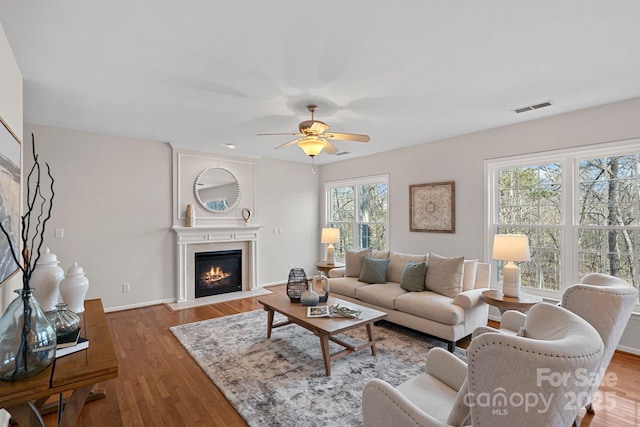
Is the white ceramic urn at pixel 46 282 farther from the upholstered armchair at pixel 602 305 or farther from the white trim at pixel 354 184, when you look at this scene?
the white trim at pixel 354 184

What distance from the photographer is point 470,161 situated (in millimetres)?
4371

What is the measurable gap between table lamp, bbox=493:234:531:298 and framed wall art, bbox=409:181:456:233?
1.25 meters

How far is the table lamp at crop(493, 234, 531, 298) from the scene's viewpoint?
3.19m

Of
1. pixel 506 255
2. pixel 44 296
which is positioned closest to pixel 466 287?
pixel 506 255

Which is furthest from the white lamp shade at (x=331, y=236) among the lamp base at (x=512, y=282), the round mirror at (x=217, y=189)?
the lamp base at (x=512, y=282)

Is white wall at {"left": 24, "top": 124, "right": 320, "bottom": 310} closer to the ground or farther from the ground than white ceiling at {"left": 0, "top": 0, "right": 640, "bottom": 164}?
closer to the ground

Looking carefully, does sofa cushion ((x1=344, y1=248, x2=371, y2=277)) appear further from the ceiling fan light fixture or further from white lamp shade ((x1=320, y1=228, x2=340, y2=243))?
the ceiling fan light fixture

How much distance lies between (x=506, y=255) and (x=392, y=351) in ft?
5.12

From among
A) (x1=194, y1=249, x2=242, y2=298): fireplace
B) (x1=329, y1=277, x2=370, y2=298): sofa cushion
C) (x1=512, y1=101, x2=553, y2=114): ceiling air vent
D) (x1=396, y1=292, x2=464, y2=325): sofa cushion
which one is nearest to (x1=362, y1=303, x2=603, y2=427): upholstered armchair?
(x1=396, y1=292, x2=464, y2=325): sofa cushion

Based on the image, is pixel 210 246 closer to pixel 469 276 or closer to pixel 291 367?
pixel 291 367

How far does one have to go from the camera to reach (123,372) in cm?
278

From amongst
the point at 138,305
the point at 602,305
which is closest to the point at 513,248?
the point at 602,305

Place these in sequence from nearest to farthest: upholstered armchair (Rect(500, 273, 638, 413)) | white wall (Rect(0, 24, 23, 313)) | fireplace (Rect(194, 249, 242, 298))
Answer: upholstered armchair (Rect(500, 273, 638, 413)) → white wall (Rect(0, 24, 23, 313)) → fireplace (Rect(194, 249, 242, 298))

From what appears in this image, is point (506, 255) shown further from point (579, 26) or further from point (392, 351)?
point (579, 26)
